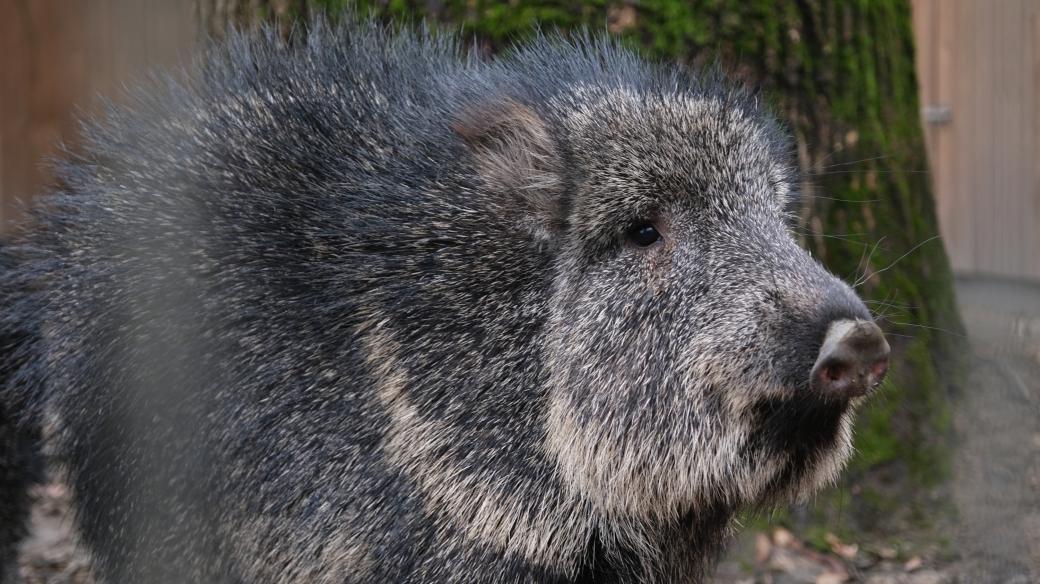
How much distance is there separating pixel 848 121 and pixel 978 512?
1.53 meters

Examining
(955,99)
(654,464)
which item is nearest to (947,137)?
(955,99)

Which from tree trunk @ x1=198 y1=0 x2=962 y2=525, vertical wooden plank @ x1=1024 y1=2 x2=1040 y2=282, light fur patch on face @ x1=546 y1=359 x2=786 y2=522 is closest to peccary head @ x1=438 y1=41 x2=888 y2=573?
light fur patch on face @ x1=546 y1=359 x2=786 y2=522

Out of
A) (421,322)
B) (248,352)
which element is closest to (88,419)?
(248,352)

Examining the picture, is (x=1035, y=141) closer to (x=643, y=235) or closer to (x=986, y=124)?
(x=986, y=124)

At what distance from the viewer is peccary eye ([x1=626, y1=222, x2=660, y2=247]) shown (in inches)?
111

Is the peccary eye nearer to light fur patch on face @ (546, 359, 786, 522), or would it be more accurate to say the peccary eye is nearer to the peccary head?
the peccary head

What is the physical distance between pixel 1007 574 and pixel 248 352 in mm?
2208

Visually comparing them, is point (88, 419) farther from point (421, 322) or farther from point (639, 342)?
point (639, 342)

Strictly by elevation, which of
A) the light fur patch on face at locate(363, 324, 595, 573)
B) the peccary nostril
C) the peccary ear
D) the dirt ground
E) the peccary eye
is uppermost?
the peccary ear

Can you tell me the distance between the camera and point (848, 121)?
421 centimetres

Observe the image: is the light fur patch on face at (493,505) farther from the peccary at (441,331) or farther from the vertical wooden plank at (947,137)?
the vertical wooden plank at (947,137)

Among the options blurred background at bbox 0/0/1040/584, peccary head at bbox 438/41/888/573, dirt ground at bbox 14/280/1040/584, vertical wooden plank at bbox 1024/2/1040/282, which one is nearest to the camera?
peccary head at bbox 438/41/888/573

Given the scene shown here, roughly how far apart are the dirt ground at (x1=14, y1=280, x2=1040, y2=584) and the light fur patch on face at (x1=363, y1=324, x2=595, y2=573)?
1216 mm

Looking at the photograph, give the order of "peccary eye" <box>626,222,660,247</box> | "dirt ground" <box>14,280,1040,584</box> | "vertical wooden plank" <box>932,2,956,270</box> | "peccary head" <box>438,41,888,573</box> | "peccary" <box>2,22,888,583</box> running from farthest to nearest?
"vertical wooden plank" <box>932,2,956,270</box> < "dirt ground" <box>14,280,1040,584</box> < "peccary eye" <box>626,222,660,247</box> < "peccary" <box>2,22,888,583</box> < "peccary head" <box>438,41,888,573</box>
